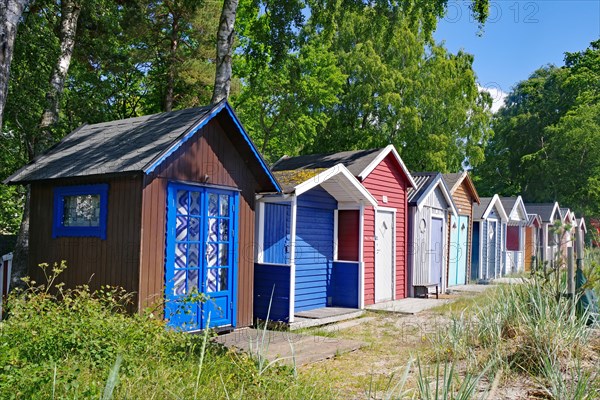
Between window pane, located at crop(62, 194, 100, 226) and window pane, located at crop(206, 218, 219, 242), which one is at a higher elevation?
window pane, located at crop(62, 194, 100, 226)

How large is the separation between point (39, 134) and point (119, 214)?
18.8ft

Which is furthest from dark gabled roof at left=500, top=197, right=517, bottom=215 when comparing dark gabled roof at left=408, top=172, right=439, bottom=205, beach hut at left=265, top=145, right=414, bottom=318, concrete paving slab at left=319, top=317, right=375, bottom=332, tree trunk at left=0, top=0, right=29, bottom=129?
tree trunk at left=0, top=0, right=29, bottom=129

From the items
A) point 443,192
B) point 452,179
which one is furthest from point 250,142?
point 452,179

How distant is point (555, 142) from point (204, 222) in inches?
1652

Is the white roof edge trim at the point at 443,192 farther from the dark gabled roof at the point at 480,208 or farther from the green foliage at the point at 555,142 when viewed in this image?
the green foliage at the point at 555,142

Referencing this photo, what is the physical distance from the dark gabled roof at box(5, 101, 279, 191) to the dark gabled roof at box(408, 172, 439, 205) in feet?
22.0

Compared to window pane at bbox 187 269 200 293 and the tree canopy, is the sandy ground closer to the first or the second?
window pane at bbox 187 269 200 293

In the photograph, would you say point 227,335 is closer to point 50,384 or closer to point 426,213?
point 50,384

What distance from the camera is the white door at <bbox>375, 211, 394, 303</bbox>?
14.2 metres

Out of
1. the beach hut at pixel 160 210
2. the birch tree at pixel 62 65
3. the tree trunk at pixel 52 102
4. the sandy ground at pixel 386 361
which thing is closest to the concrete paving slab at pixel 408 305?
the sandy ground at pixel 386 361

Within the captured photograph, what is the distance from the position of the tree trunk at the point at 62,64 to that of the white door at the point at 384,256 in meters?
8.16

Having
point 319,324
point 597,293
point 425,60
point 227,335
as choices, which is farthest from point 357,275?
point 425,60

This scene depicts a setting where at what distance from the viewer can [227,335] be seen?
371 inches

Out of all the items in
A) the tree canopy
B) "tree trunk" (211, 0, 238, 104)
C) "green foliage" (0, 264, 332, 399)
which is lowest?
"green foliage" (0, 264, 332, 399)
